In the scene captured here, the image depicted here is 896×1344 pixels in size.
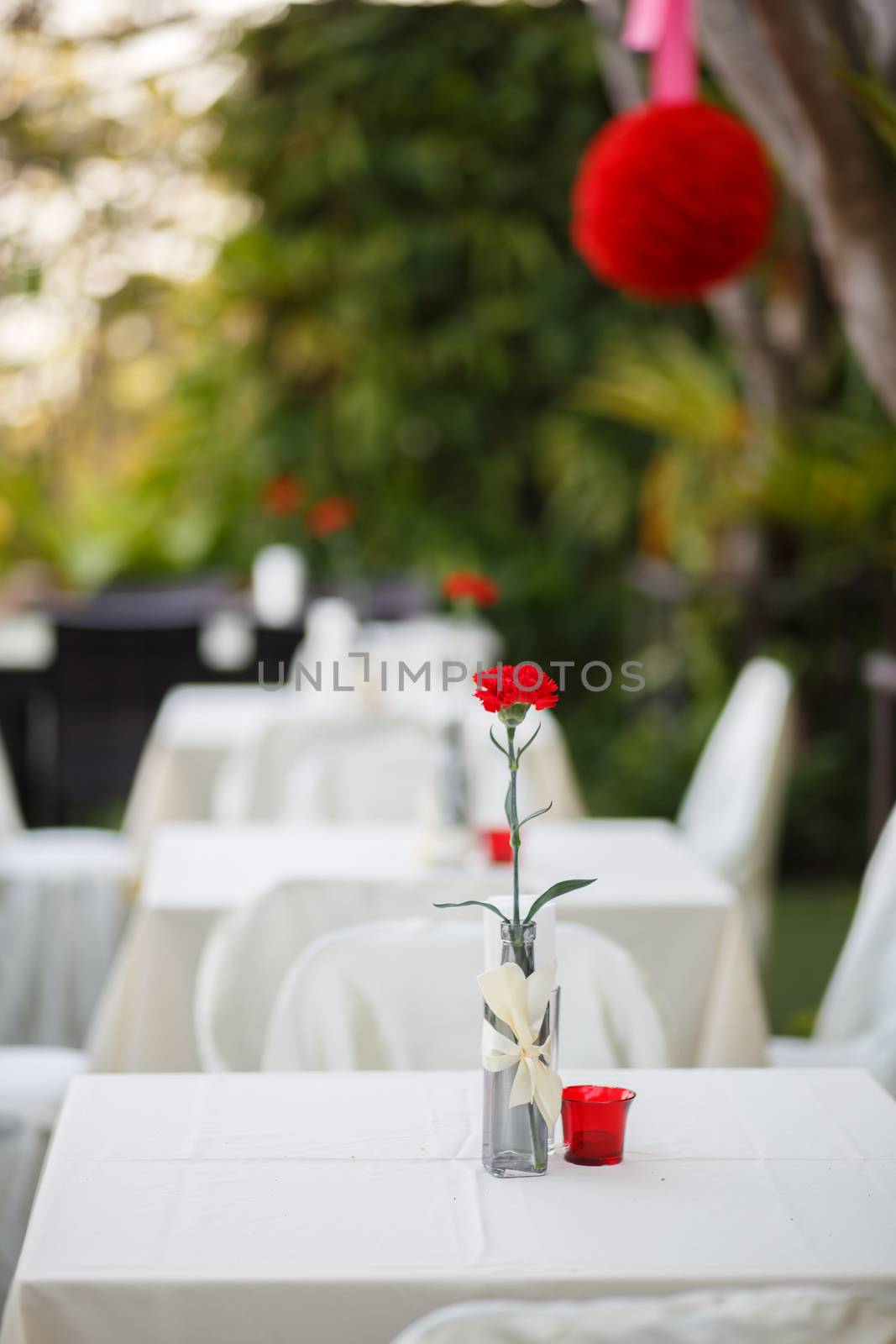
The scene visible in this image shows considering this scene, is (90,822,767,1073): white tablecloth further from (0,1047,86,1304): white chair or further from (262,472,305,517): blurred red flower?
(262,472,305,517): blurred red flower

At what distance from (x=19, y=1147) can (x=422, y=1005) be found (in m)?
0.60

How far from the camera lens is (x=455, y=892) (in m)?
2.48

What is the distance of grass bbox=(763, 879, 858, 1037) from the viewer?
4.17 meters

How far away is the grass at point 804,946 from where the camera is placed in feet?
13.7

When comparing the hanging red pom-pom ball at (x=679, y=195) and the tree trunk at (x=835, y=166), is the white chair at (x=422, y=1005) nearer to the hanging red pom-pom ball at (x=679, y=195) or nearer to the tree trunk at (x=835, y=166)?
the tree trunk at (x=835, y=166)

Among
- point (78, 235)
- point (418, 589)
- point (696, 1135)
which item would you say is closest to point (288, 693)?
point (418, 589)

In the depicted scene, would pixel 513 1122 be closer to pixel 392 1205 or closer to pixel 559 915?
pixel 392 1205

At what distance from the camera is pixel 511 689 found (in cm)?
145

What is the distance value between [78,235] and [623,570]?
325 cm

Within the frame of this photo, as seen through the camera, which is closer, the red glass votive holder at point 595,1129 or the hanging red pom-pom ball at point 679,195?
the red glass votive holder at point 595,1129

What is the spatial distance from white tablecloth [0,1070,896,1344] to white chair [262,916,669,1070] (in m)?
0.21

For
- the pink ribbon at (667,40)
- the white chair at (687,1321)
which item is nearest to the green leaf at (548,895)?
the white chair at (687,1321)

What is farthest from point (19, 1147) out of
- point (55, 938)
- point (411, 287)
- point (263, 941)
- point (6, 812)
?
point (411, 287)

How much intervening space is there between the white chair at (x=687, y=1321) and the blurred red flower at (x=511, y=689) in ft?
1.82
